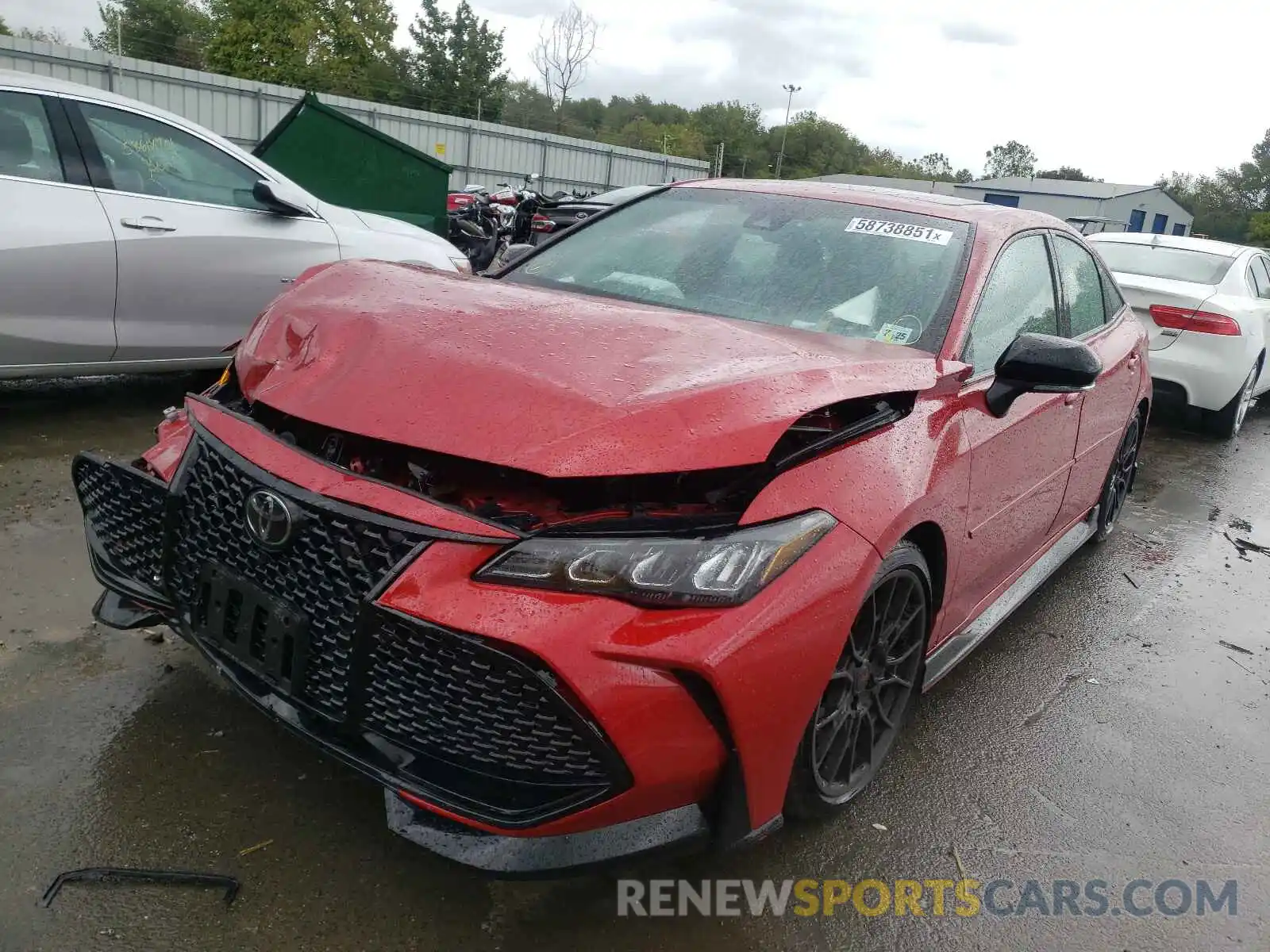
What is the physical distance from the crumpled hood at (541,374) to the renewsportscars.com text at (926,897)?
0.98 m

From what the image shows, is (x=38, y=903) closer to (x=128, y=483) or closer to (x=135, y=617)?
(x=135, y=617)

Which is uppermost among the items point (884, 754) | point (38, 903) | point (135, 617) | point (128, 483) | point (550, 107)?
point (550, 107)

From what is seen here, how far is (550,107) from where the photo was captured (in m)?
56.6

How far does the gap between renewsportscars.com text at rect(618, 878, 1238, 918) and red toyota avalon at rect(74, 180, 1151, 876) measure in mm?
205

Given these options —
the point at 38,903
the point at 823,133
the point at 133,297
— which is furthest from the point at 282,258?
the point at 823,133

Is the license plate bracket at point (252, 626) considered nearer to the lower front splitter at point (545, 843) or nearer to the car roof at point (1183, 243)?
the lower front splitter at point (545, 843)

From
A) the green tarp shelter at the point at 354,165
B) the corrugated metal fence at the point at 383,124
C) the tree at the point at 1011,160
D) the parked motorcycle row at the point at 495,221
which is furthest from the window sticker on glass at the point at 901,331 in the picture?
the tree at the point at 1011,160

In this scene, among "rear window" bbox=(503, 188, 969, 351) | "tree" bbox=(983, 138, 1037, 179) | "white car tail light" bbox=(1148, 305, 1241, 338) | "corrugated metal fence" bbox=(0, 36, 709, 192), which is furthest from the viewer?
"tree" bbox=(983, 138, 1037, 179)

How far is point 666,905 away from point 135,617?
→ 1.44m

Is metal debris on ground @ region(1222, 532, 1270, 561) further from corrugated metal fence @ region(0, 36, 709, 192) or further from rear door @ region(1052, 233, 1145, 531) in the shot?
corrugated metal fence @ region(0, 36, 709, 192)

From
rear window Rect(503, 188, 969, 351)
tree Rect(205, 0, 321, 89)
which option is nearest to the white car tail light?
rear window Rect(503, 188, 969, 351)

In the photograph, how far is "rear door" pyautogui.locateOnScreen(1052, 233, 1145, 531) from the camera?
11.8 ft

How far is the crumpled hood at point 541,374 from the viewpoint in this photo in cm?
181

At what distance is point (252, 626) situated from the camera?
75.7 inches
